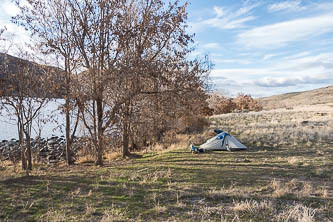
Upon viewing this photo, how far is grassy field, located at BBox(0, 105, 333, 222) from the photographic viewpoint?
16.3 ft

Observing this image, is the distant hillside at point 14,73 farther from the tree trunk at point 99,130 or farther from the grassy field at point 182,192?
the grassy field at point 182,192

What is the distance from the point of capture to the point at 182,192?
629cm

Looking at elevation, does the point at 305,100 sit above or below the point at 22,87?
above

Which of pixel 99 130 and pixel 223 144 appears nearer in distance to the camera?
pixel 99 130

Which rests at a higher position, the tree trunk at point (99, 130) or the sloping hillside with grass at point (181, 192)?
the tree trunk at point (99, 130)

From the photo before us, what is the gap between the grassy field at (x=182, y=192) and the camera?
4969 mm

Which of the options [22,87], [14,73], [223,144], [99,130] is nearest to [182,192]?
[99,130]

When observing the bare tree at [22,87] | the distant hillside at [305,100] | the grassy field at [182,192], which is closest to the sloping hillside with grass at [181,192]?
the grassy field at [182,192]

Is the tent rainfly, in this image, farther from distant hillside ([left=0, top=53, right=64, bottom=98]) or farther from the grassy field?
distant hillside ([left=0, top=53, right=64, bottom=98])

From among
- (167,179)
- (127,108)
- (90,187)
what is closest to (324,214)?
(167,179)

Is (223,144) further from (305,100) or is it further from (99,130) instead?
(305,100)

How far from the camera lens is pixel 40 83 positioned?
9.48 meters

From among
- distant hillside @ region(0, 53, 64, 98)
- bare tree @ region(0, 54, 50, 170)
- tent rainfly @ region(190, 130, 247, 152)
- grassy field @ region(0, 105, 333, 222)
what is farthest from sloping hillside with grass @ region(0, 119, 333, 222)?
Answer: tent rainfly @ region(190, 130, 247, 152)

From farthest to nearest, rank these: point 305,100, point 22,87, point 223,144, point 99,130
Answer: point 305,100
point 223,144
point 99,130
point 22,87
